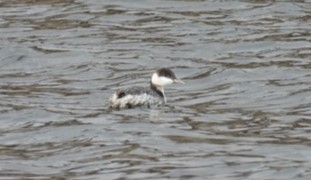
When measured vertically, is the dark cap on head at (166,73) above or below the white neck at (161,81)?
above

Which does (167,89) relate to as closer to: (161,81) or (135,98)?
(161,81)

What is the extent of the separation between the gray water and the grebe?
0.15 m

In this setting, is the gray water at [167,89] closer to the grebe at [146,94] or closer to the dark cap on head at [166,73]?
the grebe at [146,94]

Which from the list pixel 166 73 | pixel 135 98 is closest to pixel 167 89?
pixel 166 73

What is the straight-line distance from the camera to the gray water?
15312 mm

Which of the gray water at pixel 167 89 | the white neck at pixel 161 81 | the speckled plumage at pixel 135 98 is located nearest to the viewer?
the gray water at pixel 167 89

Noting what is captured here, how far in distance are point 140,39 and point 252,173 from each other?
339 inches

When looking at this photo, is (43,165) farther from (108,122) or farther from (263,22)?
(263,22)

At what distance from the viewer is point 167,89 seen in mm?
20516

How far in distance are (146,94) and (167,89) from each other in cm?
169

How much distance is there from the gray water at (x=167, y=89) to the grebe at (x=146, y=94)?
15 centimetres

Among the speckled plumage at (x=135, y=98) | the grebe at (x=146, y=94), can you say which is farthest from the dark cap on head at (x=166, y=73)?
the speckled plumage at (x=135, y=98)

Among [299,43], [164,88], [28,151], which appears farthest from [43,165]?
[299,43]

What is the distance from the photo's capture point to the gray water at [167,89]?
15312 mm
